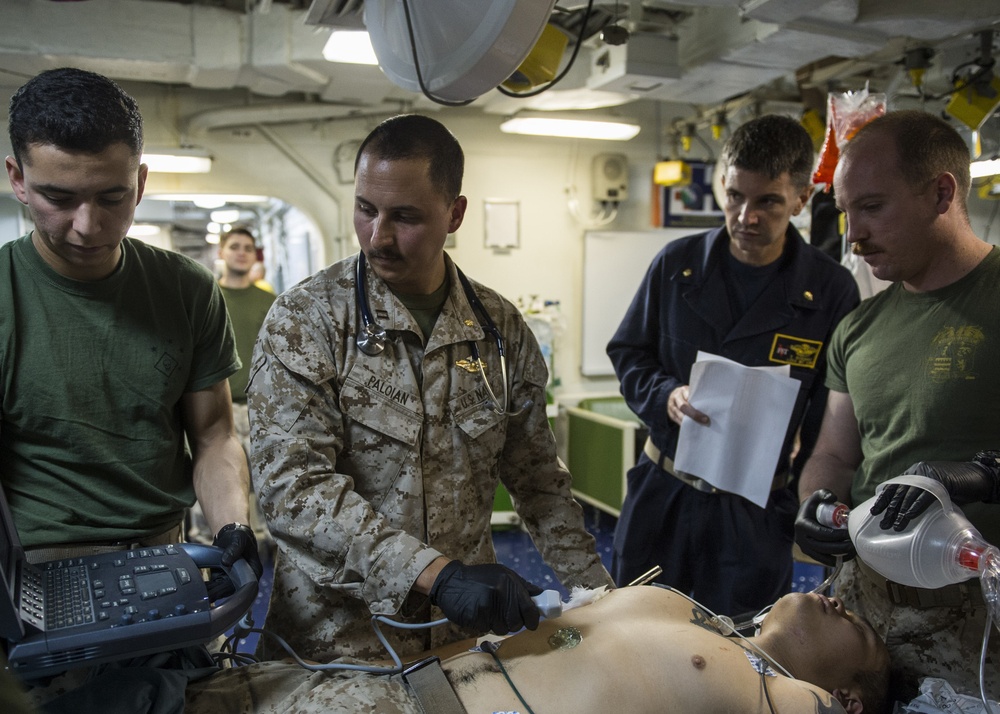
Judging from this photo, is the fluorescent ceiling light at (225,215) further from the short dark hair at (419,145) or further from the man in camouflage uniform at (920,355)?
the man in camouflage uniform at (920,355)

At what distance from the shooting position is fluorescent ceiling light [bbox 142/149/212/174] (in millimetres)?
4770

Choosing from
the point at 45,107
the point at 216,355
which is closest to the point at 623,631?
the point at 216,355

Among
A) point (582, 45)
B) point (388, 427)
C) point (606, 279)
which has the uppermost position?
point (582, 45)

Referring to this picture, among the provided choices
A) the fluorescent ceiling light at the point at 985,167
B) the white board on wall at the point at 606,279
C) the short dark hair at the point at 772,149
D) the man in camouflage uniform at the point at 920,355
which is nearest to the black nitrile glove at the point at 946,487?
the man in camouflage uniform at the point at 920,355

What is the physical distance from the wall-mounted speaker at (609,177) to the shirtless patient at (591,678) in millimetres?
4759

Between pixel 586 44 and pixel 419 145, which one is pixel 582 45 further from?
pixel 419 145

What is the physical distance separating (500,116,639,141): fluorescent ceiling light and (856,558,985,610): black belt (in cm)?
385

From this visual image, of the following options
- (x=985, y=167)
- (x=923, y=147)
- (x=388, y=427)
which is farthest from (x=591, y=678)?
(x=985, y=167)

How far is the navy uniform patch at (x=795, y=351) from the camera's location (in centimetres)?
229

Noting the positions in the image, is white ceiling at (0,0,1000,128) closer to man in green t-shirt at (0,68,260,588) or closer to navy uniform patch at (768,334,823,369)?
navy uniform patch at (768,334,823,369)

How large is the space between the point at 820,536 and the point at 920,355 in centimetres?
45

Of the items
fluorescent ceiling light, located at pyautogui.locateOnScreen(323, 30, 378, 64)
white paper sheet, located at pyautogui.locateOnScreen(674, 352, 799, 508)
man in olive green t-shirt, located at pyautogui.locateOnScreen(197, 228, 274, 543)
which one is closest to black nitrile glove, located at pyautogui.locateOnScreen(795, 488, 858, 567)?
white paper sheet, located at pyautogui.locateOnScreen(674, 352, 799, 508)

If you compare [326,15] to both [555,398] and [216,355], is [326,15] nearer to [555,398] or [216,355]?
[216,355]

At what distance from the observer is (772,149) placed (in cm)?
223
